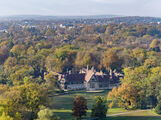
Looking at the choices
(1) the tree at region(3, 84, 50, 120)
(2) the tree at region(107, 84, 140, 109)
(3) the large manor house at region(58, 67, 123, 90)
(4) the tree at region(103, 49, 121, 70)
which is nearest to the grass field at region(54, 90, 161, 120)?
(2) the tree at region(107, 84, 140, 109)

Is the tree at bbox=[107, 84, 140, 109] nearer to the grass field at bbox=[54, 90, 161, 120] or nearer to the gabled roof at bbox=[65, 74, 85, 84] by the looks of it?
the grass field at bbox=[54, 90, 161, 120]

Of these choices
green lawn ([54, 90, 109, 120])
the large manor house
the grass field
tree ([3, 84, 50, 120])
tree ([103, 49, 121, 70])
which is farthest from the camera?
tree ([103, 49, 121, 70])

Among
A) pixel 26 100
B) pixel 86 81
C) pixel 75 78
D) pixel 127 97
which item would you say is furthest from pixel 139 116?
pixel 75 78

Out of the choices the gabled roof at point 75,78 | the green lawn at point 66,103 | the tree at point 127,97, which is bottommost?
the green lawn at point 66,103

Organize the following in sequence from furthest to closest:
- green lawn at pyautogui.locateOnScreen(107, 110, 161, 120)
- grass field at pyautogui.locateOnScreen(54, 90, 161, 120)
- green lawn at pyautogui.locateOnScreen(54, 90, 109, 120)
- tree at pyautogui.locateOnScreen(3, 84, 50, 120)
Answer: green lawn at pyautogui.locateOnScreen(54, 90, 109, 120)
grass field at pyautogui.locateOnScreen(54, 90, 161, 120)
green lawn at pyautogui.locateOnScreen(107, 110, 161, 120)
tree at pyautogui.locateOnScreen(3, 84, 50, 120)

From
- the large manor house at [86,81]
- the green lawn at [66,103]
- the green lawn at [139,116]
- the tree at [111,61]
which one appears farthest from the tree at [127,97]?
the tree at [111,61]

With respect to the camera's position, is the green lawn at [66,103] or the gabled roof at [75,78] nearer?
the green lawn at [66,103]

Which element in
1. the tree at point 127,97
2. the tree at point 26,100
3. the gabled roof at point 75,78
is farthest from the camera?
the gabled roof at point 75,78

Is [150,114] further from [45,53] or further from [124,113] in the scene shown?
[45,53]

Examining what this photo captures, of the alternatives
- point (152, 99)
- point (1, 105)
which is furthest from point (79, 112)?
point (152, 99)

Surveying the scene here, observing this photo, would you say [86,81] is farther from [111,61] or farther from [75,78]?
[111,61]

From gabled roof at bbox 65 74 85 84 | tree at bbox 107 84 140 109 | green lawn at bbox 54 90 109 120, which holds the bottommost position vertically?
green lawn at bbox 54 90 109 120

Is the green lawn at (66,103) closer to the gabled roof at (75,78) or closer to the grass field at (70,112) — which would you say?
the grass field at (70,112)
